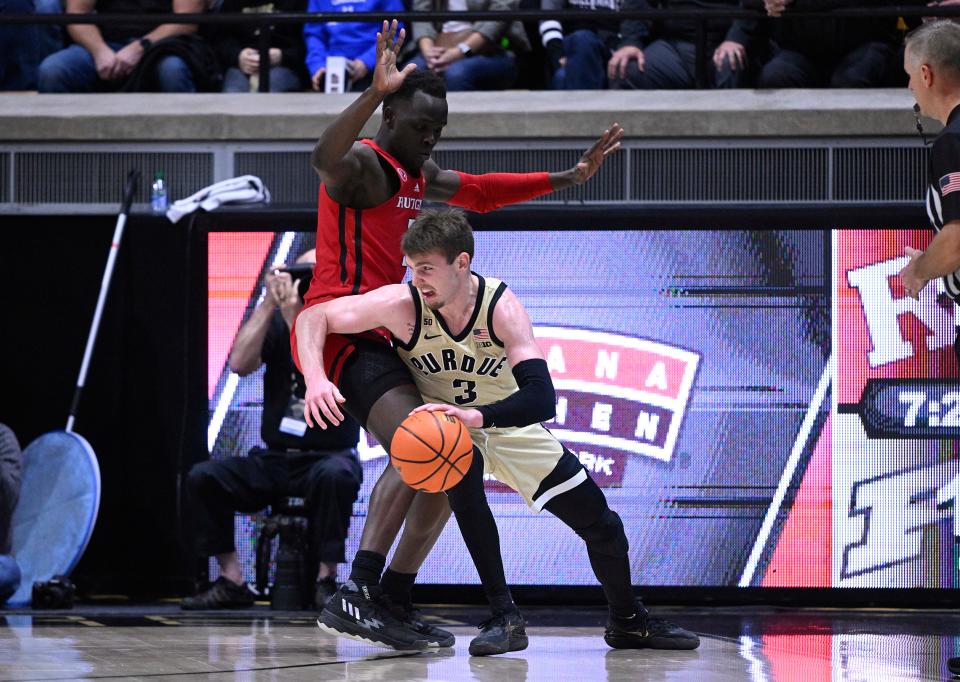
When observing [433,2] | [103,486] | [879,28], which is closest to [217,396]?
[103,486]

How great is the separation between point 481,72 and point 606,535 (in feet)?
12.7

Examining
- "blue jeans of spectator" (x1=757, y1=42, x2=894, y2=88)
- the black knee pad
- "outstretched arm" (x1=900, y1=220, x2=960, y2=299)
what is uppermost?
"blue jeans of spectator" (x1=757, y1=42, x2=894, y2=88)

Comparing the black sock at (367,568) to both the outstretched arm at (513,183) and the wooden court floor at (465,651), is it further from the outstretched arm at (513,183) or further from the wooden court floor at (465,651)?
the outstretched arm at (513,183)

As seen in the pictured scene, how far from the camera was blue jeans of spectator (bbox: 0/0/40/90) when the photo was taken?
8.22 metres

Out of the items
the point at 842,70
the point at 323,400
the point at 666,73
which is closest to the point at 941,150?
the point at 323,400

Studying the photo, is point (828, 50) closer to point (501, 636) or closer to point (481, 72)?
point (481, 72)

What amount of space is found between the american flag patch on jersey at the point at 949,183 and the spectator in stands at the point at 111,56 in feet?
16.0

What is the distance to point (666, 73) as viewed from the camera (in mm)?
7453

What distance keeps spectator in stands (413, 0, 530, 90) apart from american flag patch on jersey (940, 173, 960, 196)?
3.95m

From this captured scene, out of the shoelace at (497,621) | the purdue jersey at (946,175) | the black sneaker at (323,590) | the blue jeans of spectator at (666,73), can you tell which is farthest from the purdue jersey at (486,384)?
the blue jeans of spectator at (666,73)

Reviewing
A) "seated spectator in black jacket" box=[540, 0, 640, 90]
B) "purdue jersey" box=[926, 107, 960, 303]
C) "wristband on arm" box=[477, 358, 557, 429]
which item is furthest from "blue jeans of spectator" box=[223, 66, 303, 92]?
"purdue jersey" box=[926, 107, 960, 303]

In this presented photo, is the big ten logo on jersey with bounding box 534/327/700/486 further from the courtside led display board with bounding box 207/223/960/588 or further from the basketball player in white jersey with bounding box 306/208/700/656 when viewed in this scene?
the basketball player in white jersey with bounding box 306/208/700/656

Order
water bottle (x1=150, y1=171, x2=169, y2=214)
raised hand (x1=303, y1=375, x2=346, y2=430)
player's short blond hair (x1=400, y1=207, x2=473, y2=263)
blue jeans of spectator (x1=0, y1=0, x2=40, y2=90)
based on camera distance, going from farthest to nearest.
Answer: blue jeans of spectator (x1=0, y1=0, x2=40, y2=90) → water bottle (x1=150, y1=171, x2=169, y2=214) → player's short blond hair (x1=400, y1=207, x2=473, y2=263) → raised hand (x1=303, y1=375, x2=346, y2=430)

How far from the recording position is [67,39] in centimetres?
859
